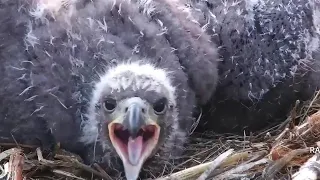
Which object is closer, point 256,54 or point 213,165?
point 213,165

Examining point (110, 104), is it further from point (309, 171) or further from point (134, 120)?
point (309, 171)

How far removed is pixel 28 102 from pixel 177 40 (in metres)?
0.84

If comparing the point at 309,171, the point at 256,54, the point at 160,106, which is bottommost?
the point at 309,171

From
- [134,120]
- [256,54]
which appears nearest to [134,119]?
[134,120]

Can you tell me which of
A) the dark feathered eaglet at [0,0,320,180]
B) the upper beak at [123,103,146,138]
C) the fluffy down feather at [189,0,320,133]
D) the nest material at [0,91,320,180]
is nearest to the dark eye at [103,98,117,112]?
the dark feathered eaglet at [0,0,320,180]

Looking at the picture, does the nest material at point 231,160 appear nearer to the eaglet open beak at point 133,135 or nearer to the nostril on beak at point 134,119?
the eaglet open beak at point 133,135

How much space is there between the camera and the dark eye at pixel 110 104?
299 centimetres

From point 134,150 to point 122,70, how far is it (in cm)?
44

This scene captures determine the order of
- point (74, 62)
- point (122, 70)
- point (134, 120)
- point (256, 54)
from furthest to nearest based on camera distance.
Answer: point (256, 54) → point (74, 62) → point (122, 70) → point (134, 120)

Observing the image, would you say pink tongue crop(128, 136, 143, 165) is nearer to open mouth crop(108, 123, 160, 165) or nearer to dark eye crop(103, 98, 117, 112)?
open mouth crop(108, 123, 160, 165)

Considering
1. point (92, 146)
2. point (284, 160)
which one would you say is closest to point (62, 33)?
point (92, 146)

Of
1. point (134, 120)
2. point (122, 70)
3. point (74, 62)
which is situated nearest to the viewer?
point (134, 120)

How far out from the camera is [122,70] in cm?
310

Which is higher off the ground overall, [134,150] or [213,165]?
[134,150]
